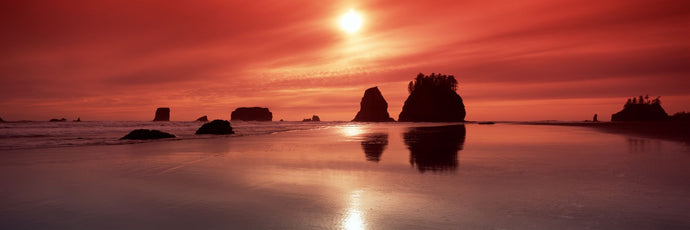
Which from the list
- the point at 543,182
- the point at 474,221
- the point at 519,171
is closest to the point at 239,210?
the point at 474,221

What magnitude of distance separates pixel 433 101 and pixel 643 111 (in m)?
72.0

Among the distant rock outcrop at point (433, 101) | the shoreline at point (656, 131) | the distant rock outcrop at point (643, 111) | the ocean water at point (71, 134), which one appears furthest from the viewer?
the distant rock outcrop at point (433, 101)

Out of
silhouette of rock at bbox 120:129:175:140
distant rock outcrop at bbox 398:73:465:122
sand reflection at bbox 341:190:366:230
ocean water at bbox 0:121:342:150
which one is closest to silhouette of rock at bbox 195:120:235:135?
ocean water at bbox 0:121:342:150

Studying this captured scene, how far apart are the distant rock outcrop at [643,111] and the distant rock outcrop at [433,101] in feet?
190

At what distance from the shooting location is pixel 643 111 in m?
123

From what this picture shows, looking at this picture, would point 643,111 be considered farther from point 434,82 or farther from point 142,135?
point 142,135

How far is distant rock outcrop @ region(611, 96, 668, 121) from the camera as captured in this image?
12112cm

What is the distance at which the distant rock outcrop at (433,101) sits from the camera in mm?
159375

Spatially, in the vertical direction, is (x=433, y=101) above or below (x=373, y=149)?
above

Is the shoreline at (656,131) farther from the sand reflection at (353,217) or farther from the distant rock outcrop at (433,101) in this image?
the distant rock outcrop at (433,101)

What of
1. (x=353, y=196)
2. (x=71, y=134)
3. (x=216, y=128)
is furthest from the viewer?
(x=216, y=128)

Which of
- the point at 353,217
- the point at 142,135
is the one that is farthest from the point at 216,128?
the point at 353,217

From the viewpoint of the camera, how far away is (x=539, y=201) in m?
5.98

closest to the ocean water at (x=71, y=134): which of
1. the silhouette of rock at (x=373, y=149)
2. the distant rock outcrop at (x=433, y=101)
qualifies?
the silhouette of rock at (x=373, y=149)
